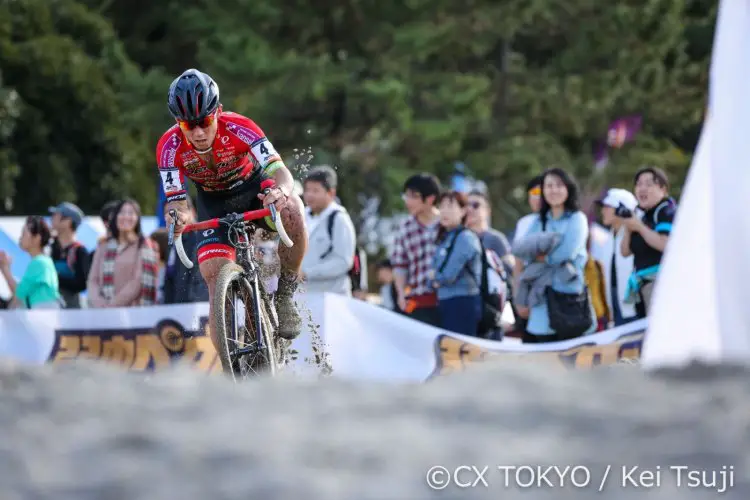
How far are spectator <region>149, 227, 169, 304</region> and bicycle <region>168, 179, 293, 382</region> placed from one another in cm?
358

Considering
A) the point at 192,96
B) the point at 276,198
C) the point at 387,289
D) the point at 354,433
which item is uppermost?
the point at 192,96

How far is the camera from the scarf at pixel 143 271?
11891 millimetres

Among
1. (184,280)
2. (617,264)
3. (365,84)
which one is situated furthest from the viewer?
(365,84)

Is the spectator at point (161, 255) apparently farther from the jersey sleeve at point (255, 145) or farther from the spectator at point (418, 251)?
the jersey sleeve at point (255, 145)

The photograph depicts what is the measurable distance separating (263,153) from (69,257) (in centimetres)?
523

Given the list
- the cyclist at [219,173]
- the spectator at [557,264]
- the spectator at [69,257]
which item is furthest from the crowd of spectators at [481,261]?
the spectator at [69,257]

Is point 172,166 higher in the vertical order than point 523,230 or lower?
higher

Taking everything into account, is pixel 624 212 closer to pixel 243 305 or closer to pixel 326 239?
pixel 326 239

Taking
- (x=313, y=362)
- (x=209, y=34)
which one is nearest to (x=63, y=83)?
(x=209, y=34)

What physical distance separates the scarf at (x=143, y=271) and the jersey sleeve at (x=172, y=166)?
3591 mm

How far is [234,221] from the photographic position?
8.26m

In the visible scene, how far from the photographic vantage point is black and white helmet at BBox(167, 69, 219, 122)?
7824 mm

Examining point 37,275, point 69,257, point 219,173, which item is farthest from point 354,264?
point 69,257

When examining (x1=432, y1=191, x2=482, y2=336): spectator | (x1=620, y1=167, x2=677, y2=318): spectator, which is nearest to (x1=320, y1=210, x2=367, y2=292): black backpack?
(x1=432, y1=191, x2=482, y2=336): spectator
